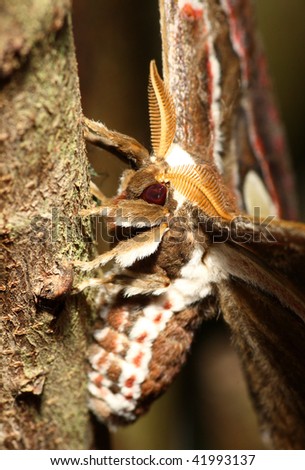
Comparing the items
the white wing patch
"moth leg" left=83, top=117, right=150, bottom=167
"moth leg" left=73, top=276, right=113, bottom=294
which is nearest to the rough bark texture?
"moth leg" left=73, top=276, right=113, bottom=294

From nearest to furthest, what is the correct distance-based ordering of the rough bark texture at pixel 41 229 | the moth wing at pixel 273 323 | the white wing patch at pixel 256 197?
the rough bark texture at pixel 41 229
the moth wing at pixel 273 323
the white wing patch at pixel 256 197

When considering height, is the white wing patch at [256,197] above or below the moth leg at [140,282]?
above

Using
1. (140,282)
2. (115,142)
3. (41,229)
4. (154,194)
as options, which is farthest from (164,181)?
(41,229)

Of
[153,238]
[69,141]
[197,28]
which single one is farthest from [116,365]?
[197,28]

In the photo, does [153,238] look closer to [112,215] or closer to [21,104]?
[112,215]
